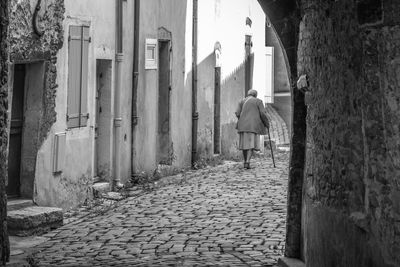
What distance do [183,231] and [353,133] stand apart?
17.0 ft

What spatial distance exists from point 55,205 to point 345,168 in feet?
21.9

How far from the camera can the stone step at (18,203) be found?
11400 mm

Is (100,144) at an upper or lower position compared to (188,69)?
lower

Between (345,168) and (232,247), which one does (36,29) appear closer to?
(232,247)

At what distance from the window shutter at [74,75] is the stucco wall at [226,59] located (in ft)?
22.7

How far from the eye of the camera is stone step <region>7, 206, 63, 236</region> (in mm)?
10891

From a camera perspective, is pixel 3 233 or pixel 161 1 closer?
pixel 3 233

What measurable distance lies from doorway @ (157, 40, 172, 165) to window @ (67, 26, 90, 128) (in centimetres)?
438

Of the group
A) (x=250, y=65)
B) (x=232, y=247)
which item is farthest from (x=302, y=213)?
(x=250, y=65)

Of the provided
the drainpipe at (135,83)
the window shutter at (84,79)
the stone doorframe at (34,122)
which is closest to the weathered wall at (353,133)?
the stone doorframe at (34,122)

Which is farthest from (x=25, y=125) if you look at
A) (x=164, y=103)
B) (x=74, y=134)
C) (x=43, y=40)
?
(x=164, y=103)

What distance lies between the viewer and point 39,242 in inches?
418

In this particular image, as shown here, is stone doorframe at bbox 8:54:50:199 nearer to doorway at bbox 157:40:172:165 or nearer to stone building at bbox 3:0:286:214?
stone building at bbox 3:0:286:214

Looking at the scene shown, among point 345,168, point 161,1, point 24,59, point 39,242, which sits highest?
point 161,1
